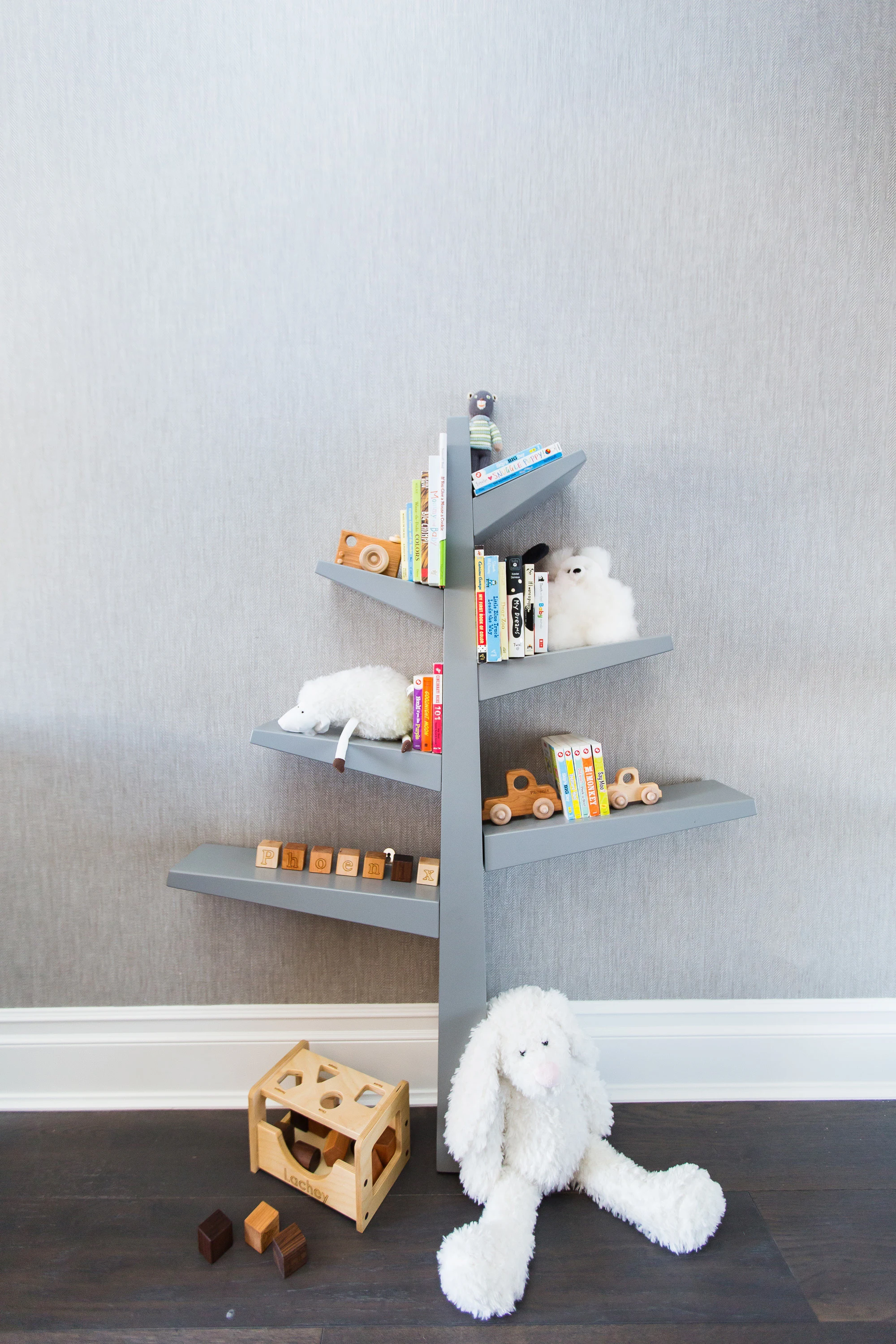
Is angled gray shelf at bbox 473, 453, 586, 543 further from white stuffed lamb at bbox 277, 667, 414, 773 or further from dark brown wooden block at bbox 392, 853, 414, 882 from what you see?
dark brown wooden block at bbox 392, 853, 414, 882

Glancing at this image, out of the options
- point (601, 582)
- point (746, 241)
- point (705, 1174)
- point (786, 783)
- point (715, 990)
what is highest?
point (746, 241)

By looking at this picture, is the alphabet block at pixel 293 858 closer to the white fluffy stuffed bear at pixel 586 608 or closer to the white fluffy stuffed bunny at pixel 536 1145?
the white fluffy stuffed bunny at pixel 536 1145

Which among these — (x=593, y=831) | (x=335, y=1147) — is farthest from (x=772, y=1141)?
(x=335, y=1147)

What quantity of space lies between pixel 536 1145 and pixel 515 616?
0.91 metres

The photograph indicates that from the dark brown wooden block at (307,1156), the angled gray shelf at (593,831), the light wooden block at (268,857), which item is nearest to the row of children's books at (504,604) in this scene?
the angled gray shelf at (593,831)

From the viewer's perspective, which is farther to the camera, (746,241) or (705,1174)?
(746,241)

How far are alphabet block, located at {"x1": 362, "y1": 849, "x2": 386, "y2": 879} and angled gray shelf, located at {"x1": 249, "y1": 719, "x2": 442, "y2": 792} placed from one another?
0.60 feet

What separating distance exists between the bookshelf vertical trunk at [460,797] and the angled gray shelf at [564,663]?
0.05 metres

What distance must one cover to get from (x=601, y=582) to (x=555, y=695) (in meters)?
0.25

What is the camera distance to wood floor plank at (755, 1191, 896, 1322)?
1044 millimetres

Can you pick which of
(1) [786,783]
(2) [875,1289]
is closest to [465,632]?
(1) [786,783]

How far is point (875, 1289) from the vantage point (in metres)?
1.07

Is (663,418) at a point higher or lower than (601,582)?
higher

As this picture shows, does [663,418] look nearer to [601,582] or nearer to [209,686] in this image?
[601,582]
